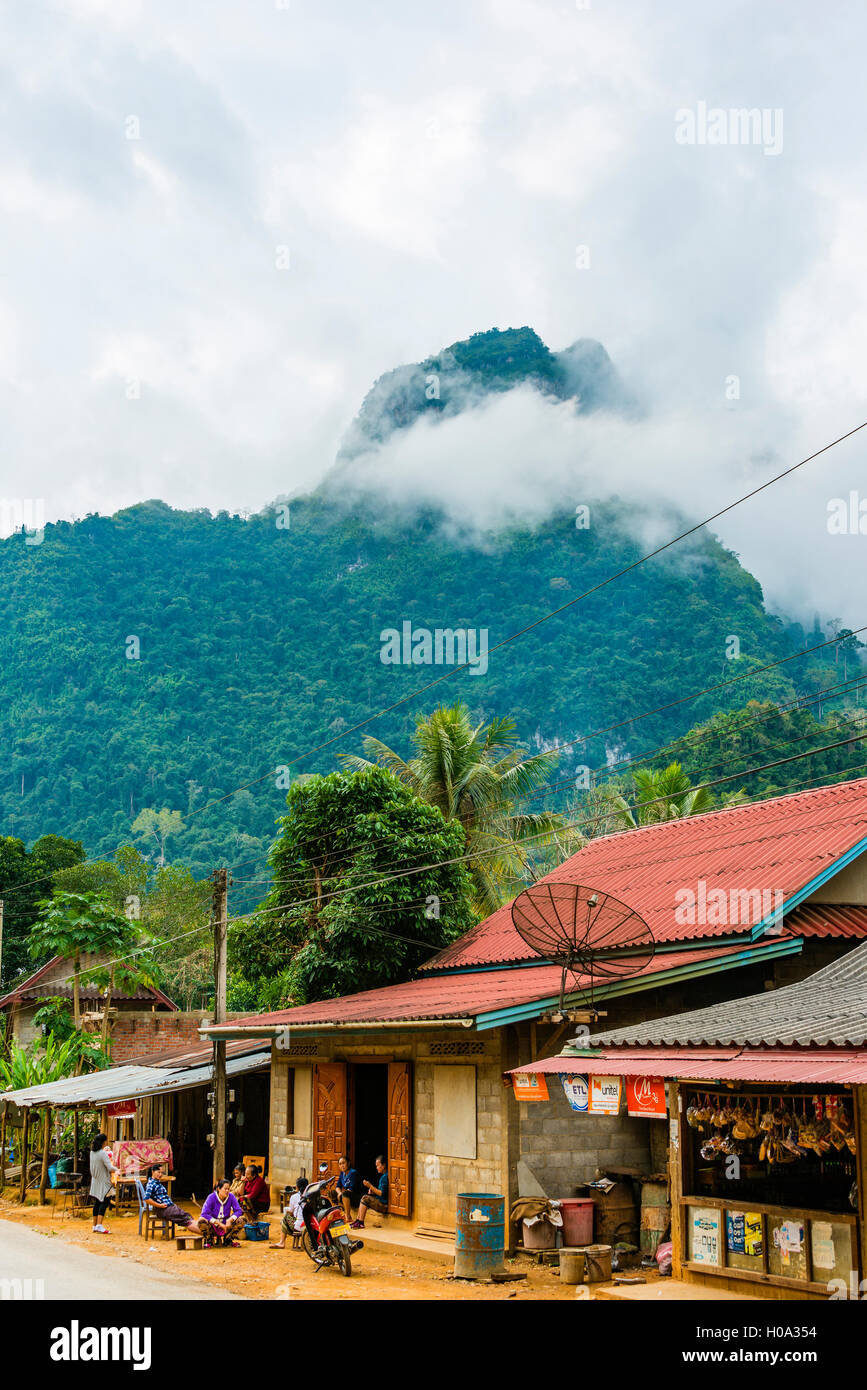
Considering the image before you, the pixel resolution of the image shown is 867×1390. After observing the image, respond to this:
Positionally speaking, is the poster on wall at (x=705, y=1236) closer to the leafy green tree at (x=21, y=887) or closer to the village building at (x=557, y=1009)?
the village building at (x=557, y=1009)

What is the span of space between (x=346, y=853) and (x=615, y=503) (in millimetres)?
126354

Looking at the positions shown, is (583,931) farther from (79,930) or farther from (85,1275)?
(79,930)

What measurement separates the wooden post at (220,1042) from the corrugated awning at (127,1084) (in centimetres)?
113

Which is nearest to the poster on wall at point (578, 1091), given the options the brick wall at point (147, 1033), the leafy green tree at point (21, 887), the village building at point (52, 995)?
the brick wall at point (147, 1033)

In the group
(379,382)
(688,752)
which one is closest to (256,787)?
(688,752)

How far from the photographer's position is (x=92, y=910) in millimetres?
32219

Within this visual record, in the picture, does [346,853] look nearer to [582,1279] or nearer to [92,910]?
[92,910]

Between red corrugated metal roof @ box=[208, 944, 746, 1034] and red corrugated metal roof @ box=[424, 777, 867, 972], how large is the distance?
1.15 feet

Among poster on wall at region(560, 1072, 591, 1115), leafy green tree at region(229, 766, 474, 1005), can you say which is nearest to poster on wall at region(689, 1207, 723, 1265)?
poster on wall at region(560, 1072, 591, 1115)

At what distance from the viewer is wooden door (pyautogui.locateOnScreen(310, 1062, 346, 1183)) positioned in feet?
68.7

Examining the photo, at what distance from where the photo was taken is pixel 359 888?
2494cm

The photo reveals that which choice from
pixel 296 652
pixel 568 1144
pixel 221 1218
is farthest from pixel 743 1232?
pixel 296 652

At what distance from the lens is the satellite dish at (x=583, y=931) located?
1612 centimetres

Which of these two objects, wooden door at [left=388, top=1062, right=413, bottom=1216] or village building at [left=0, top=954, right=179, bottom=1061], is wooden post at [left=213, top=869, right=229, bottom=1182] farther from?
village building at [left=0, top=954, right=179, bottom=1061]
